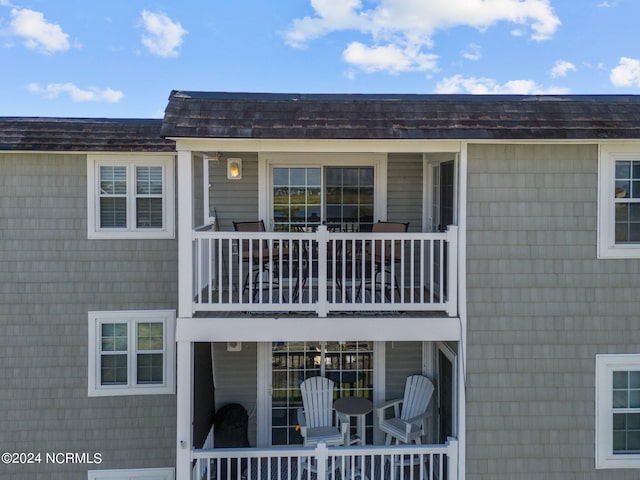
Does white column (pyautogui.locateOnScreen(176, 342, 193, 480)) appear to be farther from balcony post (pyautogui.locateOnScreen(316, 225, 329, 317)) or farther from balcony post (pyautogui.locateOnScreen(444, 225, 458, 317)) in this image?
balcony post (pyautogui.locateOnScreen(444, 225, 458, 317))

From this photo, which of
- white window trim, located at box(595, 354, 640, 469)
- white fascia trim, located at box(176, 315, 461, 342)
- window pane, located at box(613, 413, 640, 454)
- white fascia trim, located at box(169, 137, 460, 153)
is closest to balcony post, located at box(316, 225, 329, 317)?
white fascia trim, located at box(176, 315, 461, 342)

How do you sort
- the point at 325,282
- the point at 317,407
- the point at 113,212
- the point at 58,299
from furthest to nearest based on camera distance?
the point at 317,407, the point at 113,212, the point at 58,299, the point at 325,282

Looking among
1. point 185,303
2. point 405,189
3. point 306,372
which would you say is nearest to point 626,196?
point 405,189

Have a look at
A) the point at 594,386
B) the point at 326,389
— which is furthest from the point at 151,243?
the point at 594,386

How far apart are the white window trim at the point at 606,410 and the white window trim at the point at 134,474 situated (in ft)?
19.8

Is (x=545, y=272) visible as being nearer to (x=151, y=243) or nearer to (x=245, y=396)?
(x=245, y=396)

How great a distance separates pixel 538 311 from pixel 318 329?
8.99 feet

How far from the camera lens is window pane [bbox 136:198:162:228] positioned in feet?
24.1

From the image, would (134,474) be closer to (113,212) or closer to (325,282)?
(113,212)

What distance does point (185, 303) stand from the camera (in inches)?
231

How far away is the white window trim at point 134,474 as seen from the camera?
7.36 m

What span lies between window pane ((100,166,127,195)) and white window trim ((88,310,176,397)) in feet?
6.01

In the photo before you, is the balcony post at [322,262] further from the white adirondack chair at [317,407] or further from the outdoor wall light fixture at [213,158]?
the outdoor wall light fixture at [213,158]

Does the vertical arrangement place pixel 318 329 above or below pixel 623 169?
below
